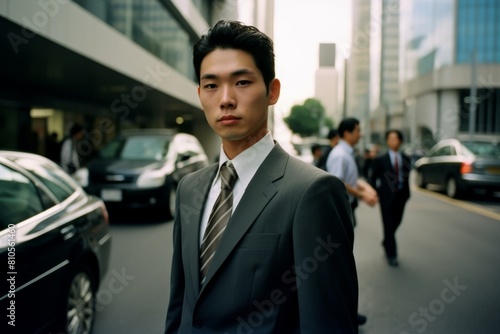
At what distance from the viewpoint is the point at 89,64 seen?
11.1m

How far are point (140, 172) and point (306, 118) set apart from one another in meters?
89.7

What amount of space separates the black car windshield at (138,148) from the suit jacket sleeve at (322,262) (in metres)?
8.07

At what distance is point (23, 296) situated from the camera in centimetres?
247

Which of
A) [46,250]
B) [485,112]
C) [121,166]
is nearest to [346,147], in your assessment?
[46,250]

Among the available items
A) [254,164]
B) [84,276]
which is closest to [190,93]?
[84,276]

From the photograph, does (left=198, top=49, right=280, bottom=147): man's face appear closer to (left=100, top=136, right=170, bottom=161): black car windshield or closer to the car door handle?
the car door handle

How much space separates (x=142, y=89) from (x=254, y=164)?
16.3 metres

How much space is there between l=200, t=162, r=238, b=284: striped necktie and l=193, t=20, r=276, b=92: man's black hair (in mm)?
339

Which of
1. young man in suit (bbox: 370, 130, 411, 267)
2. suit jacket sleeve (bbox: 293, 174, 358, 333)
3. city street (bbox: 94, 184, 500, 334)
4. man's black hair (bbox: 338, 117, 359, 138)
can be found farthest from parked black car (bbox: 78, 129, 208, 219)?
suit jacket sleeve (bbox: 293, 174, 358, 333)

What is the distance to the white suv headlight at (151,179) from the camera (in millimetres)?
8266

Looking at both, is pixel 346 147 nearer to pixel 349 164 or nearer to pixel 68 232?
pixel 349 164

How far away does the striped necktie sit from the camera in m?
1.46

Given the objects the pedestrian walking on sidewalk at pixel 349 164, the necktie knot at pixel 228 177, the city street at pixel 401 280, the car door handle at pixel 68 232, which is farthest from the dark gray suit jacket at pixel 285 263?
the pedestrian walking on sidewalk at pixel 349 164

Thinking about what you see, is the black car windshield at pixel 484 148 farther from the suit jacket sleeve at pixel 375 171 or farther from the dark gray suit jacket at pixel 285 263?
the dark gray suit jacket at pixel 285 263
